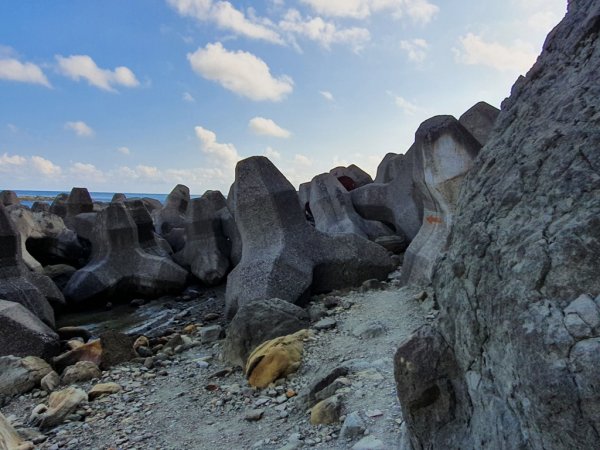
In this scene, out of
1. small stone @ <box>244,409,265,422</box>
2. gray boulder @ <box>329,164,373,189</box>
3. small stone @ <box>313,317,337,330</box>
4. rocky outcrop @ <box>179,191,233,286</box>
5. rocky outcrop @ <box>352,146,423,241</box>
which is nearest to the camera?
small stone @ <box>244,409,265,422</box>

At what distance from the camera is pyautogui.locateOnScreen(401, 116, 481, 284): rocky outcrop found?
3992mm

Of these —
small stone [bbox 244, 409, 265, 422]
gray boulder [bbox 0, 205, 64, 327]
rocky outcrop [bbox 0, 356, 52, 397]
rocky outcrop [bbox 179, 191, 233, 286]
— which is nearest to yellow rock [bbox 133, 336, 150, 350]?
rocky outcrop [bbox 0, 356, 52, 397]

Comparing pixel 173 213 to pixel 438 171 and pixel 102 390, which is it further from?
pixel 438 171

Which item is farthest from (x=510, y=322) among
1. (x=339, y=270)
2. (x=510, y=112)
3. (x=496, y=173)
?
(x=339, y=270)

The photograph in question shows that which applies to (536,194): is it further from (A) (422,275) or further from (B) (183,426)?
(A) (422,275)

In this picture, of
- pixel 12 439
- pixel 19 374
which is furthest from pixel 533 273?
pixel 19 374

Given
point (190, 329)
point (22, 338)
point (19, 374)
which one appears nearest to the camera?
point (19, 374)

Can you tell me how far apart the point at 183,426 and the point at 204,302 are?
4.01 m

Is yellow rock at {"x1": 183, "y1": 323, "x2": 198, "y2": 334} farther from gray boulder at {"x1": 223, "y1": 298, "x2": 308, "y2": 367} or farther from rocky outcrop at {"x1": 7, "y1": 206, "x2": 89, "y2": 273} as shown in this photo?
rocky outcrop at {"x1": 7, "y1": 206, "x2": 89, "y2": 273}

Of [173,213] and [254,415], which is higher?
[173,213]

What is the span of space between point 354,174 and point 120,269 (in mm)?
6772

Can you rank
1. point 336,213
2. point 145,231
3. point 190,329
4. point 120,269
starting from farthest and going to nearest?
point 145,231, point 336,213, point 120,269, point 190,329

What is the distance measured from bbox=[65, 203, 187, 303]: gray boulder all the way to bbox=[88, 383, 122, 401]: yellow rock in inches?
154

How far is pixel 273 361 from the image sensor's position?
314 centimetres
